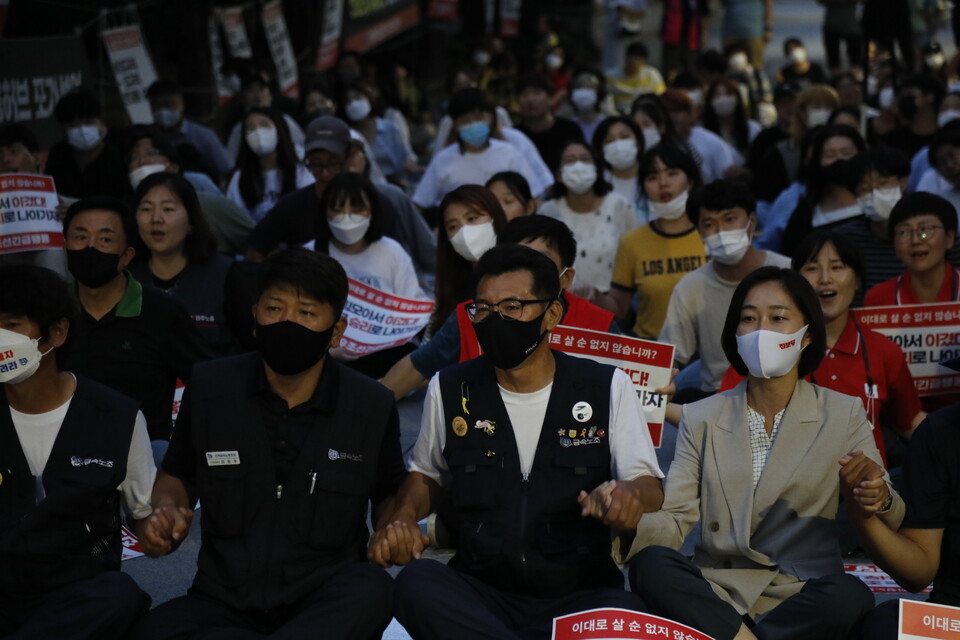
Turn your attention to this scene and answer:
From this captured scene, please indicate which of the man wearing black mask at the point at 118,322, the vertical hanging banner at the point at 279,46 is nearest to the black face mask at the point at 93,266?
the man wearing black mask at the point at 118,322

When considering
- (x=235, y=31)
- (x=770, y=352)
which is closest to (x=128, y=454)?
(x=770, y=352)

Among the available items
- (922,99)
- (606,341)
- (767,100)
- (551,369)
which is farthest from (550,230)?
(767,100)

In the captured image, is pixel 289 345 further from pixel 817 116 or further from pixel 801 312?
pixel 817 116

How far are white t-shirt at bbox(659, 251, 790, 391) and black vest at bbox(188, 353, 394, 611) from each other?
2586 mm

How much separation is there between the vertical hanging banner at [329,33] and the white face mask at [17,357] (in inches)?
475

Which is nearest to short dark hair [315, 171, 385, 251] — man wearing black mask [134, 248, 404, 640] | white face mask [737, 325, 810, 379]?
man wearing black mask [134, 248, 404, 640]

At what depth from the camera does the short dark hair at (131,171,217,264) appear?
6.87m

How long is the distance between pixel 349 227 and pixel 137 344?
2023mm

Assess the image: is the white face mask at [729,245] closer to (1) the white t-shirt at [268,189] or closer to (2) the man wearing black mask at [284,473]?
(2) the man wearing black mask at [284,473]

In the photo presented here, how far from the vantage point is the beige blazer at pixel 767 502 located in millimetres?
4559

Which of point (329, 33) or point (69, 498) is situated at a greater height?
point (329, 33)

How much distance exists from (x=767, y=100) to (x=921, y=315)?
11847 mm

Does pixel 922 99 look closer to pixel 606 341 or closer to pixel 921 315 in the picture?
pixel 921 315

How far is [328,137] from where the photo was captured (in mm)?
8836
